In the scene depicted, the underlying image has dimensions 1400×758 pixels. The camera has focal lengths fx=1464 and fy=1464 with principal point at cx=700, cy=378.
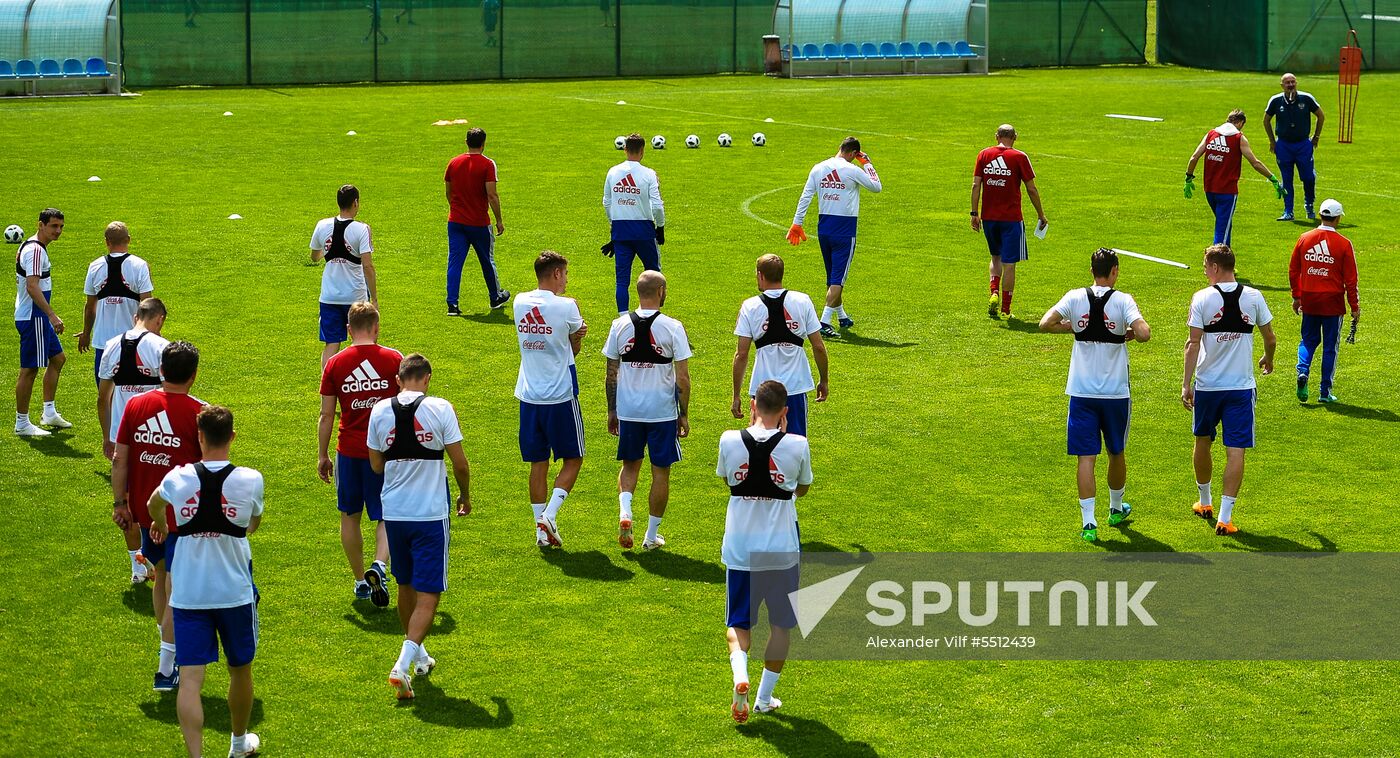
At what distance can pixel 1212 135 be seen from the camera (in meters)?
21.0

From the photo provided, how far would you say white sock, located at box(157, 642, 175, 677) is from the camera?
9.26 meters

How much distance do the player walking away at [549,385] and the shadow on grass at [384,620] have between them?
60.8 inches

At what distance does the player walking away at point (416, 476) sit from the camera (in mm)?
9156

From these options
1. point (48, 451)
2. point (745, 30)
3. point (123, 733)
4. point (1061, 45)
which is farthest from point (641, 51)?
point (123, 733)

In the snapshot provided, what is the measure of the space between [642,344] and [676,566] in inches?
69.6

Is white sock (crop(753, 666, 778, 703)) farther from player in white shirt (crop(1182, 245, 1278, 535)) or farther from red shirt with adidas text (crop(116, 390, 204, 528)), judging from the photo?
player in white shirt (crop(1182, 245, 1278, 535))

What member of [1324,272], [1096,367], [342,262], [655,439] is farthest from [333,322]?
[1324,272]

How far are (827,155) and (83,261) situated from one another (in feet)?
53.8

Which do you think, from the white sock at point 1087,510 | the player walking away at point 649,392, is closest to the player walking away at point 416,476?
the player walking away at point 649,392

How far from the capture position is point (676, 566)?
11.5 m

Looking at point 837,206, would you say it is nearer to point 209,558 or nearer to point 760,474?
point 760,474

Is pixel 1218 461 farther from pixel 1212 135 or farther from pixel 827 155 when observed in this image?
pixel 827 155

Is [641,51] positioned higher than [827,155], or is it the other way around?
[641,51]

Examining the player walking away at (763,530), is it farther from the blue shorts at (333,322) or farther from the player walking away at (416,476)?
the blue shorts at (333,322)
